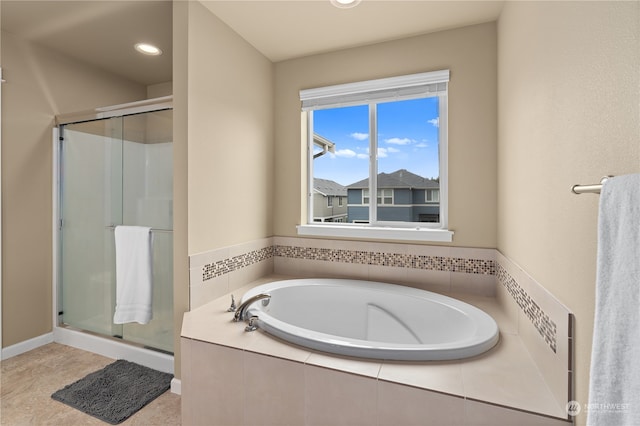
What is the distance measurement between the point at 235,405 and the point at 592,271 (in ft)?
4.73

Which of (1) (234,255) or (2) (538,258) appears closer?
(2) (538,258)

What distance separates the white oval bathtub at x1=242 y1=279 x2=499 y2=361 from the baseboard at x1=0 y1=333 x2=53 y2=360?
195 centimetres

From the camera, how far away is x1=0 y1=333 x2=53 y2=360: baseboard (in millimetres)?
2305

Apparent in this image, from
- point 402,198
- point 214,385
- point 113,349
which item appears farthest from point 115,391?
point 402,198

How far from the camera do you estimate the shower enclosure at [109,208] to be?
2209 millimetres

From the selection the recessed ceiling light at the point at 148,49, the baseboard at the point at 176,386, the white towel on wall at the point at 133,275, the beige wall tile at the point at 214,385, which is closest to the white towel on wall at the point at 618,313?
the beige wall tile at the point at 214,385

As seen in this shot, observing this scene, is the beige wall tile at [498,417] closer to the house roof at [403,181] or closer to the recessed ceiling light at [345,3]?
the house roof at [403,181]

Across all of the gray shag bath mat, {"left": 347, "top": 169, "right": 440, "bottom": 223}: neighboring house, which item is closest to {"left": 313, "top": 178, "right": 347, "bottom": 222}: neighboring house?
{"left": 347, "top": 169, "right": 440, "bottom": 223}: neighboring house

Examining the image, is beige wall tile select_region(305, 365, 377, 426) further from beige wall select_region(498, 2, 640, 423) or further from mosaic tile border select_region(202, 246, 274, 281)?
mosaic tile border select_region(202, 246, 274, 281)

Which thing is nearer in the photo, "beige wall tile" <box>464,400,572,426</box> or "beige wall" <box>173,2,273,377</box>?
"beige wall tile" <box>464,400,572,426</box>

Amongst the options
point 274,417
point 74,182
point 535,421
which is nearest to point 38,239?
point 74,182

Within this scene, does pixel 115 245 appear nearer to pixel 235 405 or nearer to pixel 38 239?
pixel 38 239

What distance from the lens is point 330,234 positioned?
253cm

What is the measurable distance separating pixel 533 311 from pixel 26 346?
350 centimetres
